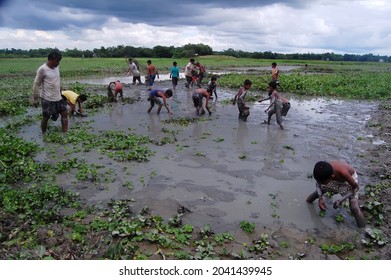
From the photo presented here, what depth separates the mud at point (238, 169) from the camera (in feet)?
17.7

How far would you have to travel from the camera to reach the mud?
540 centimetres

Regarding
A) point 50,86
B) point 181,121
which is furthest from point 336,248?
point 181,121

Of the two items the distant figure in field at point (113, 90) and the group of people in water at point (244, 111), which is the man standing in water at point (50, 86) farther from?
the distant figure in field at point (113, 90)

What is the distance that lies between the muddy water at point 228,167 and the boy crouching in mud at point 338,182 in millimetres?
235

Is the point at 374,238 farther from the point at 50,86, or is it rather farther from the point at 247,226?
the point at 50,86

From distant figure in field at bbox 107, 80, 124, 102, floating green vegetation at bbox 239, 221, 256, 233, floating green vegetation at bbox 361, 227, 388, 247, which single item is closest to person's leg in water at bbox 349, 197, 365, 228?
floating green vegetation at bbox 361, 227, 388, 247

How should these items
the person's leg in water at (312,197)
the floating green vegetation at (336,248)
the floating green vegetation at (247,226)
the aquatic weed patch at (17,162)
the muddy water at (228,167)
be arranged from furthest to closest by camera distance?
1. the aquatic weed patch at (17,162)
2. the person's leg in water at (312,197)
3. the muddy water at (228,167)
4. the floating green vegetation at (247,226)
5. the floating green vegetation at (336,248)

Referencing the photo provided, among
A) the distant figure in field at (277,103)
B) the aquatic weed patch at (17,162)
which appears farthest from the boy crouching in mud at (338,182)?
the distant figure in field at (277,103)

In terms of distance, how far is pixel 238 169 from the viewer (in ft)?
24.5

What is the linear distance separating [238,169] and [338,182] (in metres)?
2.40

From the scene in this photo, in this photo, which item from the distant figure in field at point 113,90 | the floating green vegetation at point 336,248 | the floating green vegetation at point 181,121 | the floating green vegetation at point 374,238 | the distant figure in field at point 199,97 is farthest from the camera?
the distant figure in field at point 113,90

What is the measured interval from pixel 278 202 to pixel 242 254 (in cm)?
185
